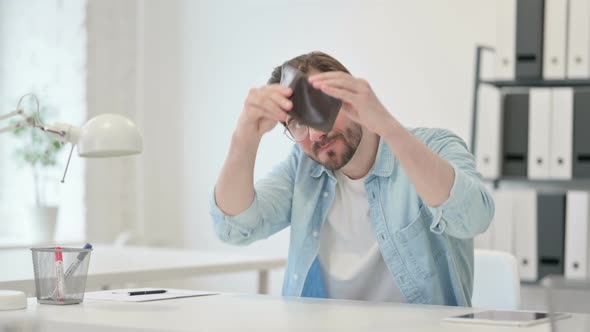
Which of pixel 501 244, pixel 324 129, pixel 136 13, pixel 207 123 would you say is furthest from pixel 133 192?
pixel 324 129

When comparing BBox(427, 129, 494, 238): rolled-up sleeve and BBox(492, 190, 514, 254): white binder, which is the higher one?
BBox(427, 129, 494, 238): rolled-up sleeve

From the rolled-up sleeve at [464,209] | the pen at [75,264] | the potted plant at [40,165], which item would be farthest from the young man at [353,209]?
the potted plant at [40,165]

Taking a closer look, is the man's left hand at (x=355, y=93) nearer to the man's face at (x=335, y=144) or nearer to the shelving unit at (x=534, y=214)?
the man's face at (x=335, y=144)

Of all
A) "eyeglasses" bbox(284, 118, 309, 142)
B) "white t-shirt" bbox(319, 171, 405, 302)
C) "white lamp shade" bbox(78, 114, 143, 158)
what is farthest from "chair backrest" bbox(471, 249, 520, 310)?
"white lamp shade" bbox(78, 114, 143, 158)

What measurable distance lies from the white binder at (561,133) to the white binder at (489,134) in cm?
19

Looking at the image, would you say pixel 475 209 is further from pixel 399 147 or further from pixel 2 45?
pixel 2 45

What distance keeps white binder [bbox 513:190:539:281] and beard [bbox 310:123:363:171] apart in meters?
1.59

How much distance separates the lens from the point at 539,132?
314 cm

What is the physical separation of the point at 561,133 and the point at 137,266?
1.64 m

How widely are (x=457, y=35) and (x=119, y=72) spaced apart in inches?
67.5

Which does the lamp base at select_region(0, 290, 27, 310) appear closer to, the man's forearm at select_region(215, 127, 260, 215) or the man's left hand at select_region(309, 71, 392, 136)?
the man's forearm at select_region(215, 127, 260, 215)

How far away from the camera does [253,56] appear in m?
4.20

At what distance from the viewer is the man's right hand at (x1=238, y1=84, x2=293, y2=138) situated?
148 centimetres

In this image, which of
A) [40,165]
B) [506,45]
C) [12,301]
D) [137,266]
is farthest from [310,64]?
[40,165]
